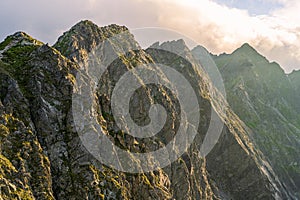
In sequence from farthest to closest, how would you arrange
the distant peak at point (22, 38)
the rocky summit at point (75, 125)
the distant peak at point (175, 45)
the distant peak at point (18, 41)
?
the distant peak at point (175, 45), the distant peak at point (22, 38), the distant peak at point (18, 41), the rocky summit at point (75, 125)

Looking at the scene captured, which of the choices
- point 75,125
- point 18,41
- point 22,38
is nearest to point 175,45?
point 22,38

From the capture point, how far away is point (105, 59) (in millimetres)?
93562

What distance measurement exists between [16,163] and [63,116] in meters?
14.9

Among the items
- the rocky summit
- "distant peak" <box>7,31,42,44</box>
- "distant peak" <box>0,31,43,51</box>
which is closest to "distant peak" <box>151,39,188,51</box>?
the rocky summit

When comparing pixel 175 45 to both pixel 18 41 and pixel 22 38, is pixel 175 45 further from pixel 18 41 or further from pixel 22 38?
pixel 18 41

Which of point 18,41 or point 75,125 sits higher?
point 18,41

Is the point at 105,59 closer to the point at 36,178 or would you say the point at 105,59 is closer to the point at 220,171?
the point at 36,178

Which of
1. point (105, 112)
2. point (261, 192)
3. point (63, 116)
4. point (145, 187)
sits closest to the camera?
point (63, 116)

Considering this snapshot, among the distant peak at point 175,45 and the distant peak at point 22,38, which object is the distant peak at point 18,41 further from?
the distant peak at point 175,45

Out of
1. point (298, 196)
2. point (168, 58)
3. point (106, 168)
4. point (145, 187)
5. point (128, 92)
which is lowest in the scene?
point (298, 196)

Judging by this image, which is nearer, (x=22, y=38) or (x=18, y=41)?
(x=18, y=41)

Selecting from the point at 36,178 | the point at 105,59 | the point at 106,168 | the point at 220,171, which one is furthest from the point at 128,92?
the point at 220,171

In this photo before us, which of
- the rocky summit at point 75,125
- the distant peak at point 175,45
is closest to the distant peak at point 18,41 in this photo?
the rocky summit at point 75,125

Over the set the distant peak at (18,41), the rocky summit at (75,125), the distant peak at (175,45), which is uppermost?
the distant peak at (175,45)
